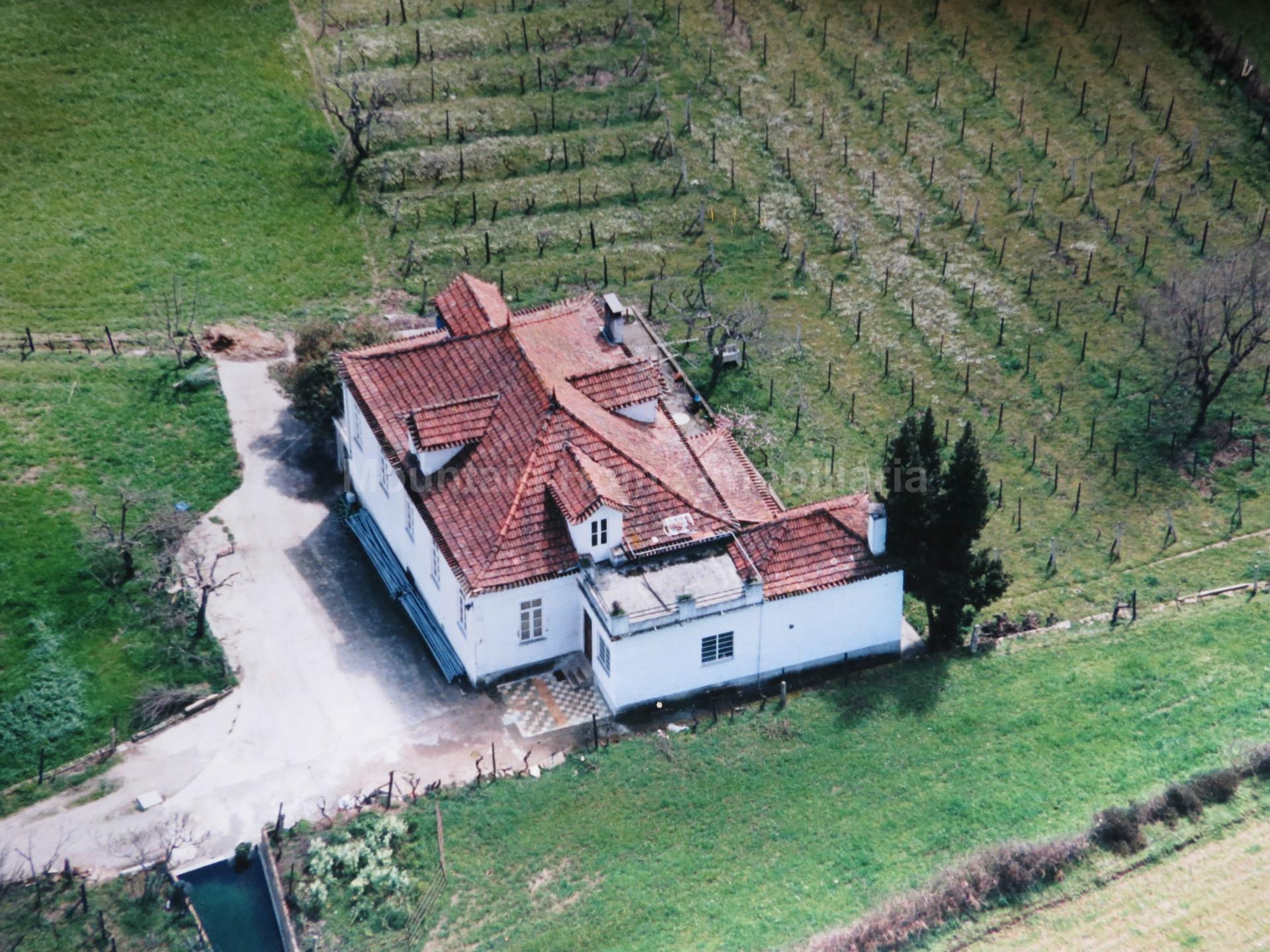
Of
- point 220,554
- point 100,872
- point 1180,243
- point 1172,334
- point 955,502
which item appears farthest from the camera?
point 1180,243

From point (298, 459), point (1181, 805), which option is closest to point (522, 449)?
point (298, 459)

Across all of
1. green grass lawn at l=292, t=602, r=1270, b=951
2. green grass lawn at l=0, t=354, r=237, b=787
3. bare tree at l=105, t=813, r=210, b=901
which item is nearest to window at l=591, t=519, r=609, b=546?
green grass lawn at l=292, t=602, r=1270, b=951

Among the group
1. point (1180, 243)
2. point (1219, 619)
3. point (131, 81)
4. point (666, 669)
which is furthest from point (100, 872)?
point (1180, 243)

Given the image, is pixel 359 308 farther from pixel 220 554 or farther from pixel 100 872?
pixel 100 872

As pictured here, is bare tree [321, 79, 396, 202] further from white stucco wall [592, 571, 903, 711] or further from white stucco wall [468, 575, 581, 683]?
white stucco wall [592, 571, 903, 711]

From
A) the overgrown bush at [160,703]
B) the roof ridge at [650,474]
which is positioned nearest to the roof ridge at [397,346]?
Result: the roof ridge at [650,474]

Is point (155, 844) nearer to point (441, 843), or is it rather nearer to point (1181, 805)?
point (441, 843)
